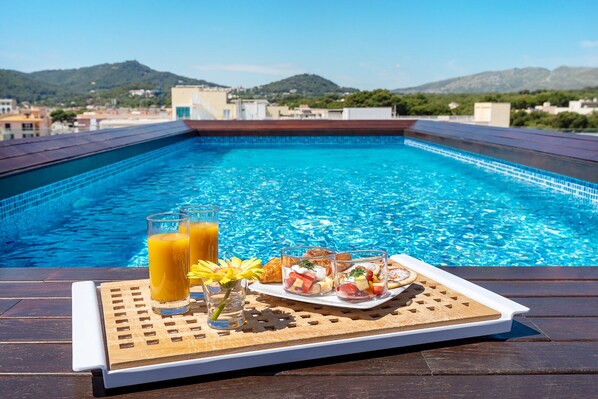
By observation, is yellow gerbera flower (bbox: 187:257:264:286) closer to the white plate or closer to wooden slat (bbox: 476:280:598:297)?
the white plate

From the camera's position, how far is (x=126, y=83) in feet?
169

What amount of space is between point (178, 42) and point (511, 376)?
34181 mm

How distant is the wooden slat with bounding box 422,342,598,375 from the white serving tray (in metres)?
0.03

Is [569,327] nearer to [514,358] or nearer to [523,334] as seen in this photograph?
[523,334]

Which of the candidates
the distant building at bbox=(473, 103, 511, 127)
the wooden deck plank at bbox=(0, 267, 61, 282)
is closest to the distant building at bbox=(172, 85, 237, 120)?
the distant building at bbox=(473, 103, 511, 127)

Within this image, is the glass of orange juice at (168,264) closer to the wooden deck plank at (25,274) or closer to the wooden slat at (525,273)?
the wooden deck plank at (25,274)

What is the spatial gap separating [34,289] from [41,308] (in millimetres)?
173

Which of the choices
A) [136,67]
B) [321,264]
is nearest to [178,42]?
[136,67]

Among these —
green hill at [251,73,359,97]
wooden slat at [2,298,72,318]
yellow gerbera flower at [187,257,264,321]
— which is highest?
green hill at [251,73,359,97]

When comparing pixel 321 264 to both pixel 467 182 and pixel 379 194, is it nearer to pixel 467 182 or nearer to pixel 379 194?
pixel 379 194

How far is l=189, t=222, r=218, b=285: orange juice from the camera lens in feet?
3.79

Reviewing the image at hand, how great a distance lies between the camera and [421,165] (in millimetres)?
7902

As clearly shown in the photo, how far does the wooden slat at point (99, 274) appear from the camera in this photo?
1521 millimetres

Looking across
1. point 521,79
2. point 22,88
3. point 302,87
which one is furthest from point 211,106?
point 521,79
